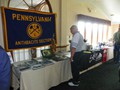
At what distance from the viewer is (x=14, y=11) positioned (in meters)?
2.33

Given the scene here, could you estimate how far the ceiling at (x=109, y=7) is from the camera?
4316 millimetres

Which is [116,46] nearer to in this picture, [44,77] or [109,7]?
[109,7]

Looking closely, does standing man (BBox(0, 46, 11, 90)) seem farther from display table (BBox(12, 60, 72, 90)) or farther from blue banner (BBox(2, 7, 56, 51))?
blue banner (BBox(2, 7, 56, 51))

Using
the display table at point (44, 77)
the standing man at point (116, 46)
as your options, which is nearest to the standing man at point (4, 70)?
the display table at point (44, 77)

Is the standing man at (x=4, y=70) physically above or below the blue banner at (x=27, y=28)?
below

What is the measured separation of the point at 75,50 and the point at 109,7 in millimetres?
3056

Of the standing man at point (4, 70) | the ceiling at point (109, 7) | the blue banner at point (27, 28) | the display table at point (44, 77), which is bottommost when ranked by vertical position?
the display table at point (44, 77)

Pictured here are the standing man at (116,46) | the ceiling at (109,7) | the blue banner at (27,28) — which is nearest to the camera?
the blue banner at (27,28)

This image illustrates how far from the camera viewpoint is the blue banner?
230 centimetres

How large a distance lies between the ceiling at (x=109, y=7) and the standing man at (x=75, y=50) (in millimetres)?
2089

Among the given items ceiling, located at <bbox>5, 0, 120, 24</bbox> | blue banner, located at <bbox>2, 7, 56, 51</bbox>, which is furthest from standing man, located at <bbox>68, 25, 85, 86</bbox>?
ceiling, located at <bbox>5, 0, 120, 24</bbox>

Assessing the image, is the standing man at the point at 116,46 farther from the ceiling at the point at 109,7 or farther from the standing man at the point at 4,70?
the standing man at the point at 4,70

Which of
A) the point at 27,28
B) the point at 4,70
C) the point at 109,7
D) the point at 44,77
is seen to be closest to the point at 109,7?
the point at 109,7

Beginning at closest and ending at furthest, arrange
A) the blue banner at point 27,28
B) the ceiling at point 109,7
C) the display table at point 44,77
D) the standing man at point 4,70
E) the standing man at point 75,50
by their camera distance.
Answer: the standing man at point 4,70, the display table at point 44,77, the blue banner at point 27,28, the standing man at point 75,50, the ceiling at point 109,7
